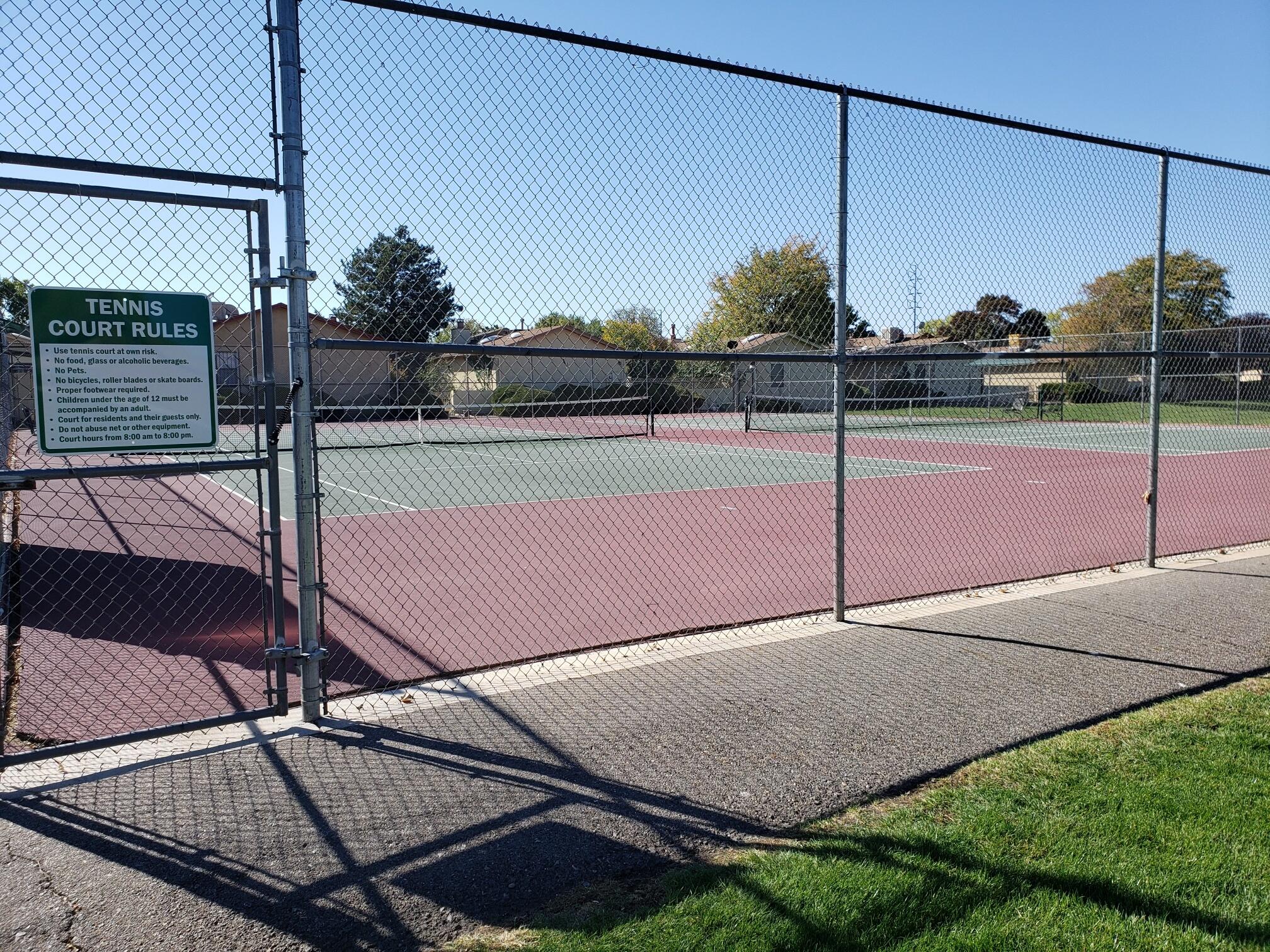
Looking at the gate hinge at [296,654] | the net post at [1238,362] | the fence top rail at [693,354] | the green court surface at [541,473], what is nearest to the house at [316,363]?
the fence top rail at [693,354]

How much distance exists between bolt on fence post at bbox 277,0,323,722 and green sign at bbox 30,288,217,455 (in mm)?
384

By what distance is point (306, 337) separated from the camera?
4641mm

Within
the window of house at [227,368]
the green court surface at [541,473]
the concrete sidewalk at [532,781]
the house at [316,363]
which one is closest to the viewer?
the concrete sidewalk at [532,781]

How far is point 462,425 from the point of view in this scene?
26.3 m

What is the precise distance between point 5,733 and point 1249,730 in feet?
20.2

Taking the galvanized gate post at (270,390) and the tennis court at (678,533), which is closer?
the galvanized gate post at (270,390)

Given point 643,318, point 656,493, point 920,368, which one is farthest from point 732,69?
point 920,368

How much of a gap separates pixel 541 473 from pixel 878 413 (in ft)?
22.1

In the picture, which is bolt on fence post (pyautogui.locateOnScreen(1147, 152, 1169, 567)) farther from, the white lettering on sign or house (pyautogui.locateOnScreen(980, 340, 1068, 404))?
the white lettering on sign

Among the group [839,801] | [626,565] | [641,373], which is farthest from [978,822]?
[641,373]

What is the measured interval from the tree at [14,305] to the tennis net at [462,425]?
3.70 ft

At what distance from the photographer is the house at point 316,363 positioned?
506 centimetres

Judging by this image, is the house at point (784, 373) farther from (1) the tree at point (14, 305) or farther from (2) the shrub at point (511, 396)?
(1) the tree at point (14, 305)

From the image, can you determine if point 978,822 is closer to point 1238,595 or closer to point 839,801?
point 839,801
